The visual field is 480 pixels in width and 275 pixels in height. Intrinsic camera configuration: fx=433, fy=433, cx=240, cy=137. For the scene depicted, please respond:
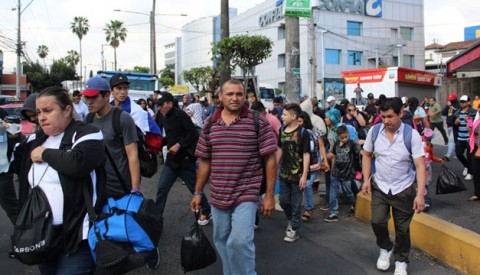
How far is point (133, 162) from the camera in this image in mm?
3809

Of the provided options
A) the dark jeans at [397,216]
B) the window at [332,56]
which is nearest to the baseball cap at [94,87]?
the dark jeans at [397,216]

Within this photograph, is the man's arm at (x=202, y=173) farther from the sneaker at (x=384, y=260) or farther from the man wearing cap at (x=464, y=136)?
the man wearing cap at (x=464, y=136)

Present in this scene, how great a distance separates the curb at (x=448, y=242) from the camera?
4273mm

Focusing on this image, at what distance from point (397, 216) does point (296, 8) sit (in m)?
4.49

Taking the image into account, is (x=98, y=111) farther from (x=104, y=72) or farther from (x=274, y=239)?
(x=104, y=72)

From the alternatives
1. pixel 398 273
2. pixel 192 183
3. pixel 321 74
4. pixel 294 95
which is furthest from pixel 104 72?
pixel 321 74

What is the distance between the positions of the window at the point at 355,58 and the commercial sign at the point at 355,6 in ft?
15.1

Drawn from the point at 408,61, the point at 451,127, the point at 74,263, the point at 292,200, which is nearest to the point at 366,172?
the point at 292,200

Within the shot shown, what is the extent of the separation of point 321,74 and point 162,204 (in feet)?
138

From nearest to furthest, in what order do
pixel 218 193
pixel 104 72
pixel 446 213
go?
1. pixel 218 193
2. pixel 446 213
3. pixel 104 72

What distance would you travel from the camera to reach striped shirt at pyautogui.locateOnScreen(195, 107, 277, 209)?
3.47 m

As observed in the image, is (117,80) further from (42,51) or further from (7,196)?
(42,51)

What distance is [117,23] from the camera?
62469mm

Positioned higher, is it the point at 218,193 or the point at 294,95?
the point at 294,95
